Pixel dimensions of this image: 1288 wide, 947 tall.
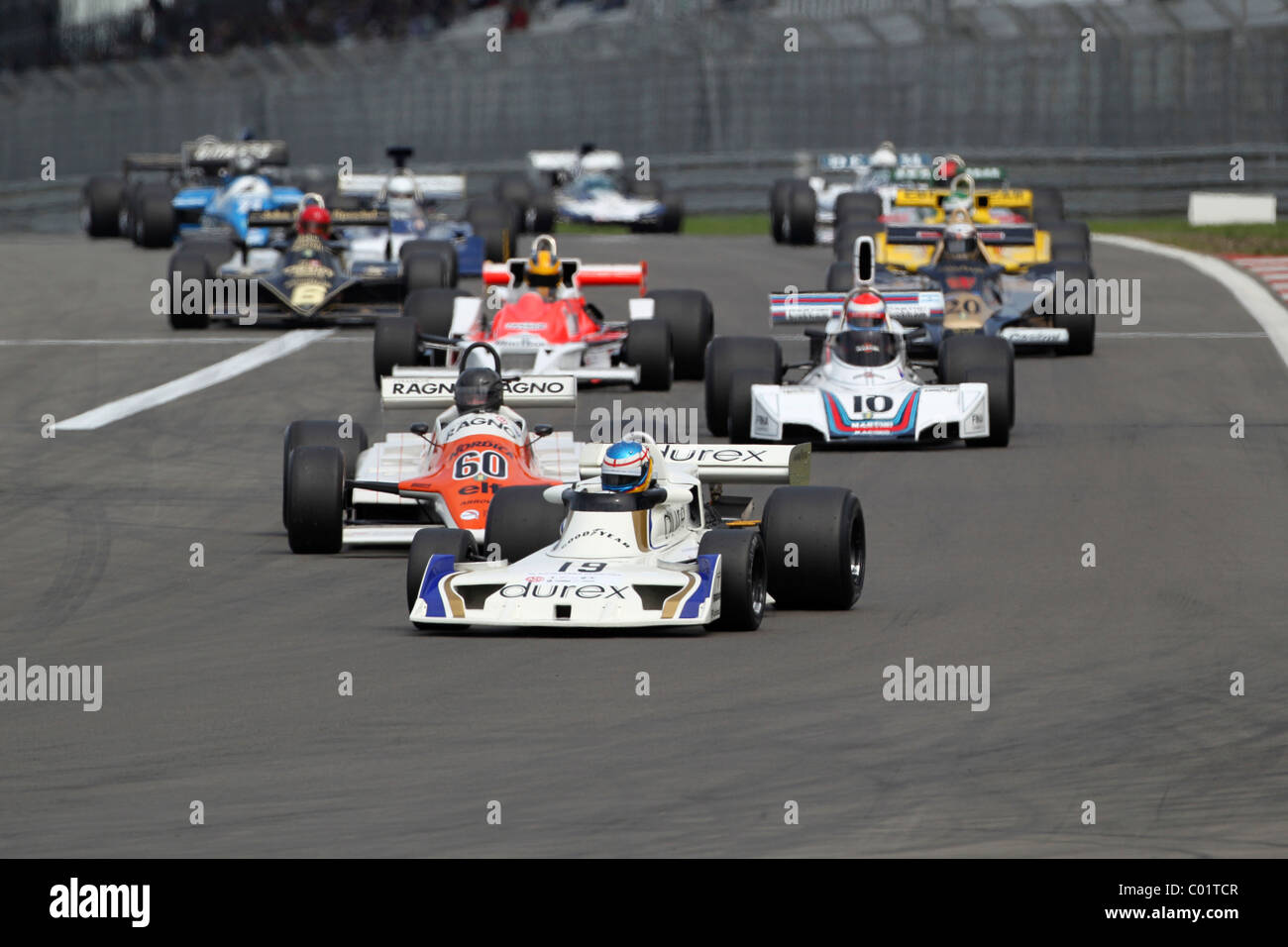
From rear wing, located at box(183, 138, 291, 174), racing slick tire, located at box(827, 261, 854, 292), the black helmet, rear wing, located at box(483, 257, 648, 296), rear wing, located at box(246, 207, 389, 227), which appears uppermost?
rear wing, located at box(183, 138, 291, 174)

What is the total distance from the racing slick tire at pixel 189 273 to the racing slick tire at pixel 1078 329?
32.1 ft

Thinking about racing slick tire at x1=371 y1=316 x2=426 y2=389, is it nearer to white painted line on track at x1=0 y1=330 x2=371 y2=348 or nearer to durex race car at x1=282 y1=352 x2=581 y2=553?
white painted line on track at x1=0 y1=330 x2=371 y2=348

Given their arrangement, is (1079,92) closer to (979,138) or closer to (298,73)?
(979,138)

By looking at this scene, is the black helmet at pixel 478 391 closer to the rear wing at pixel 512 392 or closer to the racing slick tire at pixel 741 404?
the rear wing at pixel 512 392

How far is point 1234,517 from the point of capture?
49.6ft

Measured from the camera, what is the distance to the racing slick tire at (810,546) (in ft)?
38.1

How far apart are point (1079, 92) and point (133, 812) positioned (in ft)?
108

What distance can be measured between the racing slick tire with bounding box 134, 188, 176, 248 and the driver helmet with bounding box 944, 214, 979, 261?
17.5 m

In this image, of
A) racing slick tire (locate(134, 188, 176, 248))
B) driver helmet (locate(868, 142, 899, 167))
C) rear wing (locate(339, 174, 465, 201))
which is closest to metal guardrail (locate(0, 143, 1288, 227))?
driver helmet (locate(868, 142, 899, 167))

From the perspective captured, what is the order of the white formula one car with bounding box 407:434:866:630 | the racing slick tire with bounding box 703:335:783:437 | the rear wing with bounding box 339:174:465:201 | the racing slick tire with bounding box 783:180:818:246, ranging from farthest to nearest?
the racing slick tire with bounding box 783:180:818:246 < the rear wing with bounding box 339:174:465:201 < the racing slick tire with bounding box 703:335:783:437 < the white formula one car with bounding box 407:434:866:630

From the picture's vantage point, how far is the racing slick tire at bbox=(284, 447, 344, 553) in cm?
1362
